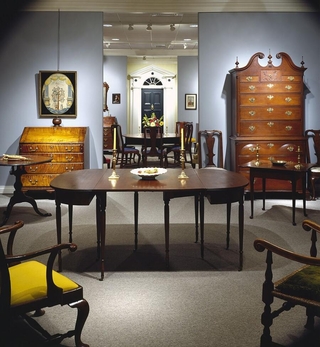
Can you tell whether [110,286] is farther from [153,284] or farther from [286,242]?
[286,242]

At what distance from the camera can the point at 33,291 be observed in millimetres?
2510

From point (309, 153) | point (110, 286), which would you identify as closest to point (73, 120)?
point (309, 153)

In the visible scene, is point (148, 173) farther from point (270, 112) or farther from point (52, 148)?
point (270, 112)

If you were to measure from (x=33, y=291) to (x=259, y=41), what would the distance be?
6629mm

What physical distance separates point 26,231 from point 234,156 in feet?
12.0

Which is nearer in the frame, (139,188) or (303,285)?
(303,285)

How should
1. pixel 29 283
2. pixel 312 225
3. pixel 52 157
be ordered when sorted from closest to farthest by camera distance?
pixel 29 283 < pixel 312 225 < pixel 52 157

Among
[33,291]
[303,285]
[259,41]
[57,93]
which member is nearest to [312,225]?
[303,285]

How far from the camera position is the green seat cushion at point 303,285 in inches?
95.9

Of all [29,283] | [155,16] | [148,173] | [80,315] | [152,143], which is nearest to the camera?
[29,283]

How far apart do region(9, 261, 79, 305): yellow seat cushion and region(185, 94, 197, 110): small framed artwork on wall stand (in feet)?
42.2

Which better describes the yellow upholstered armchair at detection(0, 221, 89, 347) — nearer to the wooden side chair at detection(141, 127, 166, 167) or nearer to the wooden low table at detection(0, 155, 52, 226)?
the wooden low table at detection(0, 155, 52, 226)

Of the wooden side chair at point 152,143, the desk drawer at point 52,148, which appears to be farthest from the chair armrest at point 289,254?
the wooden side chair at point 152,143

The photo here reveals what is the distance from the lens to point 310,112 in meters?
8.06
